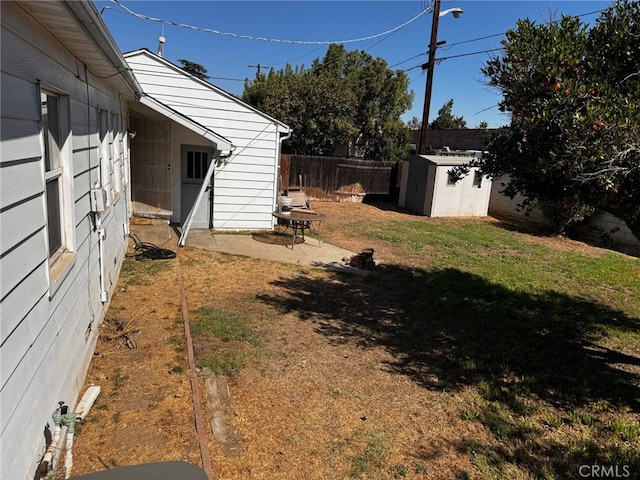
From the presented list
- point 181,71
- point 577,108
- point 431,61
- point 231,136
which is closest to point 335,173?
point 431,61

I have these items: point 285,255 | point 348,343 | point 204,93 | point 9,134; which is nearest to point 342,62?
point 204,93

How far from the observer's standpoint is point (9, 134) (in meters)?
2.04

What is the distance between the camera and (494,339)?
5.60 metres

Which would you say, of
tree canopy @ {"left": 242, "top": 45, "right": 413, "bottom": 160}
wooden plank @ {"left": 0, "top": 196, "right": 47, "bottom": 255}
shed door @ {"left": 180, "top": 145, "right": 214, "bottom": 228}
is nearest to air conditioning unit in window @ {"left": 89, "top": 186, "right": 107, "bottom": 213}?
wooden plank @ {"left": 0, "top": 196, "right": 47, "bottom": 255}

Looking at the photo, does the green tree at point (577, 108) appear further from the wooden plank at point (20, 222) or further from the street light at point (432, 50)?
the street light at point (432, 50)

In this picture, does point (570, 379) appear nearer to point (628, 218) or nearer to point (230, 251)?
point (628, 218)

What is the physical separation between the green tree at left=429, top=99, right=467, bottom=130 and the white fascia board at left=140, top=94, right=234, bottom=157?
156 feet

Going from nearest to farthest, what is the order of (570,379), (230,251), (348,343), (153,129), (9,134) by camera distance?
1. (9,134)
2. (570,379)
3. (348,343)
4. (230,251)
5. (153,129)

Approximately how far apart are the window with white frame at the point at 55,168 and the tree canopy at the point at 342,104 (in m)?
18.4

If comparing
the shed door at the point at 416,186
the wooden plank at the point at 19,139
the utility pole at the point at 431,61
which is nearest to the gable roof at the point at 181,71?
the wooden plank at the point at 19,139

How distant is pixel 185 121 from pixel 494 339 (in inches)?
265

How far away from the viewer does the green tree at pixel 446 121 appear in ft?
174

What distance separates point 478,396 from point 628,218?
2137 millimetres

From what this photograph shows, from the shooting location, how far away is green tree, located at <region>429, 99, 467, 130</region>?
52.9 m
